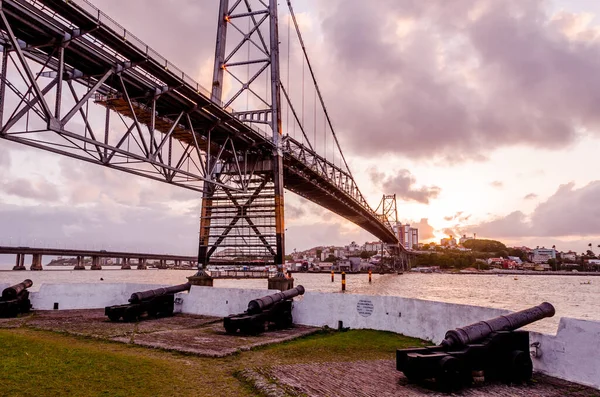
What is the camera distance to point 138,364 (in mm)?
7621

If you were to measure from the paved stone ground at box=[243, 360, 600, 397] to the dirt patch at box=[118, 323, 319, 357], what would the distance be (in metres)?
2.08

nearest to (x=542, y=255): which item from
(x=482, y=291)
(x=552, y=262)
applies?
(x=552, y=262)

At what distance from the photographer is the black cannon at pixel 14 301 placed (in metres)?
13.9

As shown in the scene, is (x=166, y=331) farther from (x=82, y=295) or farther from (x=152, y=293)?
(x=82, y=295)

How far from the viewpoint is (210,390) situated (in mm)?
6492

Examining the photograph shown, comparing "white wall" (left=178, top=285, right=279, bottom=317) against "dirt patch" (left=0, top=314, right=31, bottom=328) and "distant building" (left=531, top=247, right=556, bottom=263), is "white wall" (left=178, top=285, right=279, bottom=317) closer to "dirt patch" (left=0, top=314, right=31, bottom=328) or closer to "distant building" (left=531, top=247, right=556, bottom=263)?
"dirt patch" (left=0, top=314, right=31, bottom=328)

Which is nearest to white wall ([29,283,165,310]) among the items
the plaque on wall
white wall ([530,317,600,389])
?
the plaque on wall

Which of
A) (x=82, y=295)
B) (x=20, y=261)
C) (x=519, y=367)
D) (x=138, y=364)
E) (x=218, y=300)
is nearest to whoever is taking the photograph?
(x=519, y=367)

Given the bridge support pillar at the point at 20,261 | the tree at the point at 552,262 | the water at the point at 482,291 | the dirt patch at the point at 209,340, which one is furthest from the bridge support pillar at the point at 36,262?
the tree at the point at 552,262

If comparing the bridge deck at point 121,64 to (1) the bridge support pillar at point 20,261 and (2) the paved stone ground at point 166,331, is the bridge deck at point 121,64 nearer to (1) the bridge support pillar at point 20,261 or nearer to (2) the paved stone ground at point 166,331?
(2) the paved stone ground at point 166,331

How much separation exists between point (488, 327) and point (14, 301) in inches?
536

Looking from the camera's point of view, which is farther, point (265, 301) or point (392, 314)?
point (265, 301)

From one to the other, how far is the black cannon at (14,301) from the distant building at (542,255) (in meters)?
173

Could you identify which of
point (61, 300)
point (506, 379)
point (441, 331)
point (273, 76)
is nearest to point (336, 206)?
point (273, 76)
